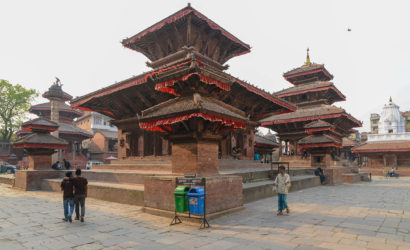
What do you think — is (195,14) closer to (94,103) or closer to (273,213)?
(94,103)

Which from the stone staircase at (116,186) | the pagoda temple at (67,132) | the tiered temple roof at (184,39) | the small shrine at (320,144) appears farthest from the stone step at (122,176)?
the pagoda temple at (67,132)

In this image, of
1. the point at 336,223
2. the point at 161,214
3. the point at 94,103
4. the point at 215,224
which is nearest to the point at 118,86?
the point at 94,103

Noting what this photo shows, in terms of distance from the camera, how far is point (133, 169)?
48.2 feet

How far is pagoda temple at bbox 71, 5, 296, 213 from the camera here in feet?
25.3

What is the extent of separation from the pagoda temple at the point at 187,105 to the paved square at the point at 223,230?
1076 mm

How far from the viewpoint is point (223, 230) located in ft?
20.4

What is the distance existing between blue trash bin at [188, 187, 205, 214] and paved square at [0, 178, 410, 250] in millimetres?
473

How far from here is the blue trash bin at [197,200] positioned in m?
6.42

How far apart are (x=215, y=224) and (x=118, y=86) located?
10.2m

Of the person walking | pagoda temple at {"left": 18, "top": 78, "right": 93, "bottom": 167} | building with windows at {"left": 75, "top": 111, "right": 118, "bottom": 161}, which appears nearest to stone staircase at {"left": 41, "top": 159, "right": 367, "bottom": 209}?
the person walking

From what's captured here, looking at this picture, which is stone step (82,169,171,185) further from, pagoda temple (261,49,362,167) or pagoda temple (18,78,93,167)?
pagoda temple (18,78,93,167)

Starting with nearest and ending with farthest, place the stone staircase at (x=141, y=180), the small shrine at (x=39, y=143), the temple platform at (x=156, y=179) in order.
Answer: the temple platform at (x=156, y=179) → the stone staircase at (x=141, y=180) → the small shrine at (x=39, y=143)

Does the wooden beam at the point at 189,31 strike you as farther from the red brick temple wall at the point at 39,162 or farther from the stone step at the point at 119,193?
the red brick temple wall at the point at 39,162

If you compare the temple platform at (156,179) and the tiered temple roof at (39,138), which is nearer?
the temple platform at (156,179)
